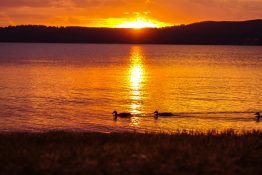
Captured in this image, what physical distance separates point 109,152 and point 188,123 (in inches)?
1481

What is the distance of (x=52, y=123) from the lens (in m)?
48.5

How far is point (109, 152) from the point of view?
12500 millimetres

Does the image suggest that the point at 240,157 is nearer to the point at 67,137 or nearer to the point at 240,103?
the point at 67,137

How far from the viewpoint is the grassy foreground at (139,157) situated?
11.0 meters

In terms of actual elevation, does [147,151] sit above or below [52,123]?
above

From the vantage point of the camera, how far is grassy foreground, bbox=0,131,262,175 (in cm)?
1098

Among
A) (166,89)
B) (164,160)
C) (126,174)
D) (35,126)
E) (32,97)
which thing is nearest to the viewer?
(126,174)

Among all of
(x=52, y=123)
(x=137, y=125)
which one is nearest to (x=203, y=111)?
→ (x=137, y=125)

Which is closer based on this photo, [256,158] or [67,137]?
[256,158]

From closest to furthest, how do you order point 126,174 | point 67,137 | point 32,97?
point 126,174 < point 67,137 < point 32,97

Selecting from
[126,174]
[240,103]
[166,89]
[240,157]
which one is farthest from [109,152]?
[166,89]

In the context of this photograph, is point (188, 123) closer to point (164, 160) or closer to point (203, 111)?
point (203, 111)

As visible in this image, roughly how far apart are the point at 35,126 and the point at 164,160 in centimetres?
3633

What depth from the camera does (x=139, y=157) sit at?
12.0 m
